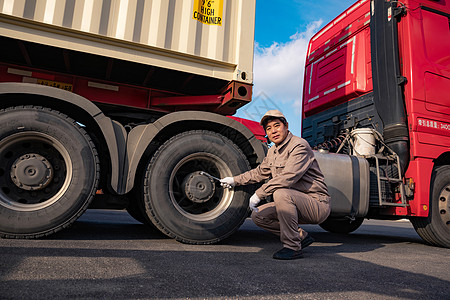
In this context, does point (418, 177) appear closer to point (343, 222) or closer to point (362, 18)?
point (343, 222)

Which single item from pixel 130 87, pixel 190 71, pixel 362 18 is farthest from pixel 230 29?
pixel 362 18

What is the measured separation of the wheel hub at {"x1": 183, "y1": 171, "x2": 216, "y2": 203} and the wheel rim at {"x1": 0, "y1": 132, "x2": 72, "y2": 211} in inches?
40.7

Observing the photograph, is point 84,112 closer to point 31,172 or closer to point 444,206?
point 31,172

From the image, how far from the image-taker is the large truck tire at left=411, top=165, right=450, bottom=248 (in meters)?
3.87

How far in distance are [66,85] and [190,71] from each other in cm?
122

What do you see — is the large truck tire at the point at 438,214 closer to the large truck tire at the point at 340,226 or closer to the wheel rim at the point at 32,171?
the large truck tire at the point at 340,226

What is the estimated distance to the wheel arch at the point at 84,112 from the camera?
2557 millimetres

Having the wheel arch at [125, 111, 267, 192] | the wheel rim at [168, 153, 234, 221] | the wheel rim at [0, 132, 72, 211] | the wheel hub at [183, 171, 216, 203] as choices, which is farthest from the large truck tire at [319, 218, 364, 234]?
the wheel rim at [0, 132, 72, 211]

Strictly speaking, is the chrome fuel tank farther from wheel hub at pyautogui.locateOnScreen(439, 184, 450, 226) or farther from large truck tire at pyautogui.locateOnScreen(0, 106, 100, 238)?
large truck tire at pyautogui.locateOnScreen(0, 106, 100, 238)

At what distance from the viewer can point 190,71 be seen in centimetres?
304

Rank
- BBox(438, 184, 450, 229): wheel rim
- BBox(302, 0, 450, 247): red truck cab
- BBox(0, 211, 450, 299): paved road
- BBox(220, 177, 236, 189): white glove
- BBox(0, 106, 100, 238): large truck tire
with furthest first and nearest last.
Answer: BBox(438, 184, 450, 229): wheel rim → BBox(302, 0, 450, 247): red truck cab → BBox(220, 177, 236, 189): white glove → BBox(0, 106, 100, 238): large truck tire → BBox(0, 211, 450, 299): paved road

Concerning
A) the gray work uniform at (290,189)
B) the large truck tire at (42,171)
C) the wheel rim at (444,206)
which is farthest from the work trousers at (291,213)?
the wheel rim at (444,206)

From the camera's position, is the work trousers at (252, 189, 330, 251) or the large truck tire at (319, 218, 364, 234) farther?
the large truck tire at (319, 218, 364, 234)

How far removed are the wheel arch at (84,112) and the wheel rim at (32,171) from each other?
1.08 feet
